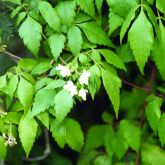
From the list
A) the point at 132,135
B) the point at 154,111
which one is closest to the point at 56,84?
the point at 154,111

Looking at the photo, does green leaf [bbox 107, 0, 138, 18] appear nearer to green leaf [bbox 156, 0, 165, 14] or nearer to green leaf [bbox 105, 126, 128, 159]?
green leaf [bbox 156, 0, 165, 14]

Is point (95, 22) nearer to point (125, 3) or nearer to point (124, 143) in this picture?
point (125, 3)

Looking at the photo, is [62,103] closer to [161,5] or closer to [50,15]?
[50,15]

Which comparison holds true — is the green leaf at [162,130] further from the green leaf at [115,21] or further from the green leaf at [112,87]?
the green leaf at [115,21]

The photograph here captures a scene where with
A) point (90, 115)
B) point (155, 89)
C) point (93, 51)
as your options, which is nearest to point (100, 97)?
point (90, 115)

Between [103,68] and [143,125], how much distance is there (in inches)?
31.2

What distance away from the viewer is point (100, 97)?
255 centimetres

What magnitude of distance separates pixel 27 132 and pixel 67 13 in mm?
474

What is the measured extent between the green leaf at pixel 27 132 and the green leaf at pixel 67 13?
0.39m

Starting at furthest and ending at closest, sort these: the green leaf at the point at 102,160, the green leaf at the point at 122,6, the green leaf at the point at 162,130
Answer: the green leaf at the point at 102,160 < the green leaf at the point at 162,130 < the green leaf at the point at 122,6

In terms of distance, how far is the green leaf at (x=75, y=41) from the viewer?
1.53 metres

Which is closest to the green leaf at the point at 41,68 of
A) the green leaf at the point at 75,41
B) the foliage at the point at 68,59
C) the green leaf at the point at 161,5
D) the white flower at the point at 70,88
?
the foliage at the point at 68,59

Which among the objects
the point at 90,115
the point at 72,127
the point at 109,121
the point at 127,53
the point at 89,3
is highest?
the point at 89,3

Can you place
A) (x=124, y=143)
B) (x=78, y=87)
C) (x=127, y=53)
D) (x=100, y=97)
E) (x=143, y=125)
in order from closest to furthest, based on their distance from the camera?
1. (x=78, y=87)
2. (x=127, y=53)
3. (x=124, y=143)
4. (x=143, y=125)
5. (x=100, y=97)
